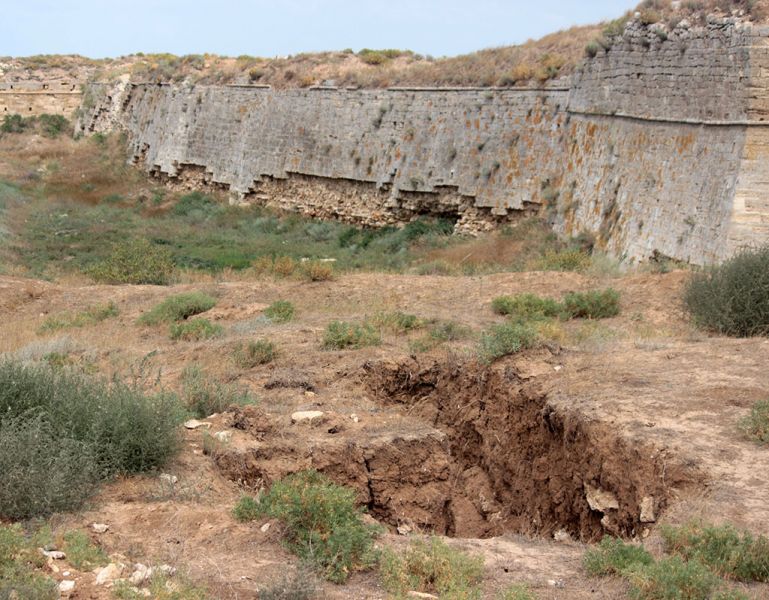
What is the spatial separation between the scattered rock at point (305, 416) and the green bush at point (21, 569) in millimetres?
3165

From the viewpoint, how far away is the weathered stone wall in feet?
139

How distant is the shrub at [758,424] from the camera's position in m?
7.31

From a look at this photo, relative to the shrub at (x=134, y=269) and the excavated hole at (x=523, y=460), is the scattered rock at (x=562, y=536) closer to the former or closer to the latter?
the excavated hole at (x=523, y=460)

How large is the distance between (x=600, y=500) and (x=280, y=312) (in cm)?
632

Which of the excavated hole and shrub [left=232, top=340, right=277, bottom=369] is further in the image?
shrub [left=232, top=340, right=277, bottom=369]

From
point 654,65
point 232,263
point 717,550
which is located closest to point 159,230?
point 232,263

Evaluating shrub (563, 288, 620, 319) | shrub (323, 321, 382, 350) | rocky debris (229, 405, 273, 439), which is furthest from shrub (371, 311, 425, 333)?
rocky debris (229, 405, 273, 439)

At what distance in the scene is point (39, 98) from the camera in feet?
142

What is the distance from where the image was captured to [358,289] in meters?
14.6

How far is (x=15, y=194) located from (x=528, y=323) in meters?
22.4

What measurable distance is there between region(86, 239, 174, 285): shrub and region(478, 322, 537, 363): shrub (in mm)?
8867

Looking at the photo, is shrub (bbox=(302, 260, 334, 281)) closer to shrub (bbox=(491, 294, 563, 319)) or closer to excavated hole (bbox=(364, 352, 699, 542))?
shrub (bbox=(491, 294, 563, 319))

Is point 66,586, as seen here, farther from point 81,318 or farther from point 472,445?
point 81,318

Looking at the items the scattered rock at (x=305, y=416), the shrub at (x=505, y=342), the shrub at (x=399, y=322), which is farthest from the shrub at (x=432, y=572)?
the shrub at (x=399, y=322)
